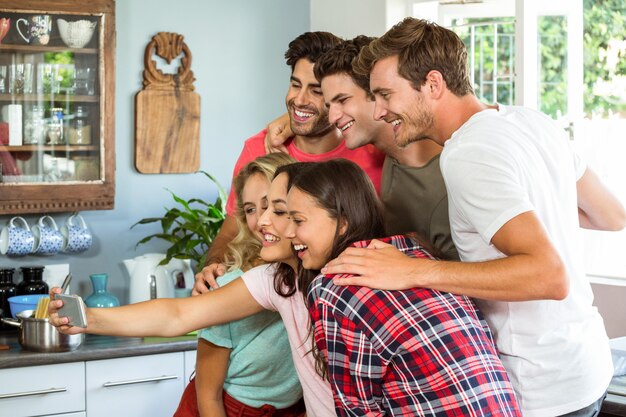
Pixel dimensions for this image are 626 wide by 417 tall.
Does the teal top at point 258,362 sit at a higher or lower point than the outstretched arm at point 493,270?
lower

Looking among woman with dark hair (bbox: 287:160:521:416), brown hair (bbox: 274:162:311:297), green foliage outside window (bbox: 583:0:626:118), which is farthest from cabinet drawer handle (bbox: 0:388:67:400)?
green foliage outside window (bbox: 583:0:626:118)

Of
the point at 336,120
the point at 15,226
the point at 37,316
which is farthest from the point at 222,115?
the point at 336,120

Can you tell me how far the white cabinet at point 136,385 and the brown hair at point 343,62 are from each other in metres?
1.55

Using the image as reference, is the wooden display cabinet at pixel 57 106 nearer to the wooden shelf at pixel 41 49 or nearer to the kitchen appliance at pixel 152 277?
the wooden shelf at pixel 41 49

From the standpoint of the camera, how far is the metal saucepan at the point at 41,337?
3400mm

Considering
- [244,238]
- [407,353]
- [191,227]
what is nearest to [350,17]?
[191,227]

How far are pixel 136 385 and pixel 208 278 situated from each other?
1.38 meters

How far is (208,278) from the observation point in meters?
2.35

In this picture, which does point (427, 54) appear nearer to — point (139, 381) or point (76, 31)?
point (139, 381)

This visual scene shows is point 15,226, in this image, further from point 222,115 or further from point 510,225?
point 510,225

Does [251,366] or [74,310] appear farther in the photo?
[251,366]

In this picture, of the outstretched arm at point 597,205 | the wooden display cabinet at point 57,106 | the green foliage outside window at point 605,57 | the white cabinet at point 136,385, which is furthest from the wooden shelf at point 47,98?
the outstretched arm at point 597,205

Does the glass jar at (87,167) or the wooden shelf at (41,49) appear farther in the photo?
the glass jar at (87,167)

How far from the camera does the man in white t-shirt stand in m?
1.63
